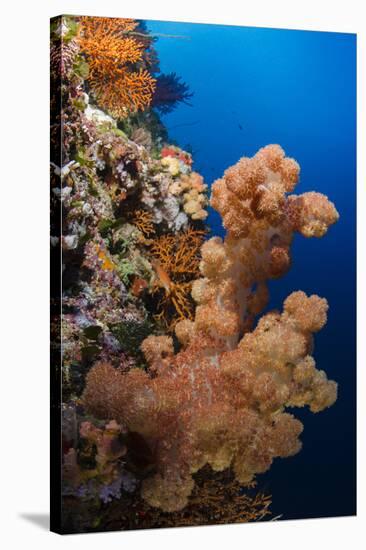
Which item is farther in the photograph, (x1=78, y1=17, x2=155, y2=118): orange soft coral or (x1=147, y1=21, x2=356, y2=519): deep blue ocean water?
(x1=147, y1=21, x2=356, y2=519): deep blue ocean water

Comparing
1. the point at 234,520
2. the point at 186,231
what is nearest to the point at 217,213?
the point at 186,231

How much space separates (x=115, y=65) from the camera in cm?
808

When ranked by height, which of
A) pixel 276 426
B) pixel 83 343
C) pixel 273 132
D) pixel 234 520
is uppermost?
pixel 273 132

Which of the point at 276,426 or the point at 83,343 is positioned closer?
the point at 83,343

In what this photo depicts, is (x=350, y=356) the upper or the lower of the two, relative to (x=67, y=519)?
upper

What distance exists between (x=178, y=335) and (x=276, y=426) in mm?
891

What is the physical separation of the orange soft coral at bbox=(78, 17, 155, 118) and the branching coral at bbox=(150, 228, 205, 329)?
0.83 meters

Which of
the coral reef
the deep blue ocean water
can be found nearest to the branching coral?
the deep blue ocean water

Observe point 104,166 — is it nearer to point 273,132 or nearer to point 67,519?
point 273,132

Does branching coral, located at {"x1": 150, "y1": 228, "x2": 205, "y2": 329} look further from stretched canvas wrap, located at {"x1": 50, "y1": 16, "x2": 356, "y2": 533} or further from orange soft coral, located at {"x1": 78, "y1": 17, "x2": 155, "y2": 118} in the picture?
orange soft coral, located at {"x1": 78, "y1": 17, "x2": 155, "y2": 118}

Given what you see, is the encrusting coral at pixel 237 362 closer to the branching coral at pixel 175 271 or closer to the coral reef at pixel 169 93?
the branching coral at pixel 175 271

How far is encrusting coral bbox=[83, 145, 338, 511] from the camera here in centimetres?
816

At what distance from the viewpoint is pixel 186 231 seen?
8.30 metres

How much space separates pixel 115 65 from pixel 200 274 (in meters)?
1.38
